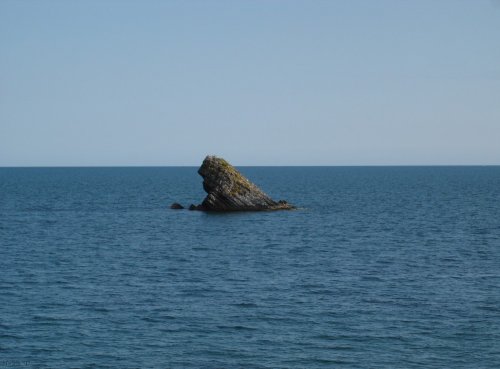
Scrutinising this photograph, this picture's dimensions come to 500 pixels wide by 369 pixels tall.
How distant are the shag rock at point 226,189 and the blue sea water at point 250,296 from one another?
35.3ft

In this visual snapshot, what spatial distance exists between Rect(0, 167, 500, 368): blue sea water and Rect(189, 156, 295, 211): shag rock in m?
10.8

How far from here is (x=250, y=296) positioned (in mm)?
46688

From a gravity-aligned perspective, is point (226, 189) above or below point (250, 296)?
above

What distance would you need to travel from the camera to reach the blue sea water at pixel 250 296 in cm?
3478

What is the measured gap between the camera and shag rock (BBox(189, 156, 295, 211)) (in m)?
101

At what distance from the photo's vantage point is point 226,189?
335 ft

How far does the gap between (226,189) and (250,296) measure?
56086 millimetres

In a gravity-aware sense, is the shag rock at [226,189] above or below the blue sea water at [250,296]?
above

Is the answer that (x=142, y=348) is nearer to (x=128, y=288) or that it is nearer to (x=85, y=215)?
(x=128, y=288)

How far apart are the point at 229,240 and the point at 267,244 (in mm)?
5224

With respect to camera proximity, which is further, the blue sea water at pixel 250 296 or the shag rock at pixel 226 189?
the shag rock at pixel 226 189

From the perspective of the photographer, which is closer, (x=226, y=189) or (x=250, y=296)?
(x=250, y=296)

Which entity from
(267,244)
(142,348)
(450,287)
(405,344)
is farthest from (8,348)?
(267,244)

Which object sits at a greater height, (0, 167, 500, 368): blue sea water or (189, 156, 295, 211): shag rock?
(189, 156, 295, 211): shag rock
